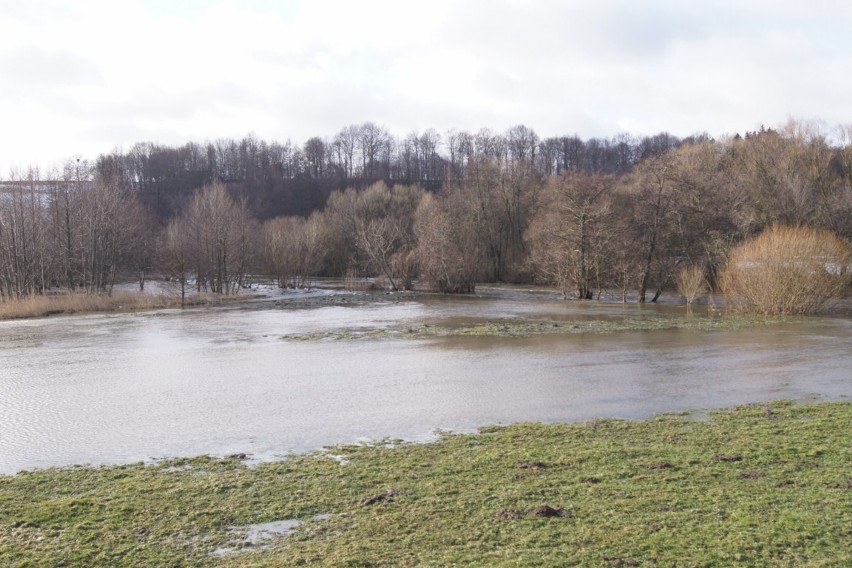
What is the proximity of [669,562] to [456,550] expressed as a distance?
166 centimetres

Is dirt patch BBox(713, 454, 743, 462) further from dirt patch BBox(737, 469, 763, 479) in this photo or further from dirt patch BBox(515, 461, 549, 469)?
dirt patch BBox(515, 461, 549, 469)

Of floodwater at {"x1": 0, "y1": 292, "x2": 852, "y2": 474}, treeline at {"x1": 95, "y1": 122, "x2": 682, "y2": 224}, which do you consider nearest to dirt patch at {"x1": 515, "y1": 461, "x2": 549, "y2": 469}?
floodwater at {"x1": 0, "y1": 292, "x2": 852, "y2": 474}

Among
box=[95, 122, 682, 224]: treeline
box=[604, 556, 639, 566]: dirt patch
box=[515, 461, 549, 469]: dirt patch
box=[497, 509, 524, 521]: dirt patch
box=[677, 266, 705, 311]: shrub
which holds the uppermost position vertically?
box=[95, 122, 682, 224]: treeline

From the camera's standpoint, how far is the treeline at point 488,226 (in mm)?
45750

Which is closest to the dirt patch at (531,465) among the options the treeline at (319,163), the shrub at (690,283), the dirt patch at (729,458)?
the dirt patch at (729,458)

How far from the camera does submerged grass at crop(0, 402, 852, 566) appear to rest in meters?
5.66

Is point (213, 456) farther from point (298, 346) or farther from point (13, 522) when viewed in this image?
point (298, 346)

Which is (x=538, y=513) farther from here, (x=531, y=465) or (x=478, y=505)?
(x=531, y=465)

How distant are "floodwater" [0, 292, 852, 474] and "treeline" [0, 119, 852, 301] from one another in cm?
Answer: 1800

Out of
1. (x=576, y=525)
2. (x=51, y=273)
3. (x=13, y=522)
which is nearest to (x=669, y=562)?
(x=576, y=525)

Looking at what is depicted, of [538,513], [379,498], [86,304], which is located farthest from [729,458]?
[86,304]

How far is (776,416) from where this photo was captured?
37.7 ft

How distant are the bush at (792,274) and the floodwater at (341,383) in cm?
375

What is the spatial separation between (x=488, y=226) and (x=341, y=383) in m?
57.0
